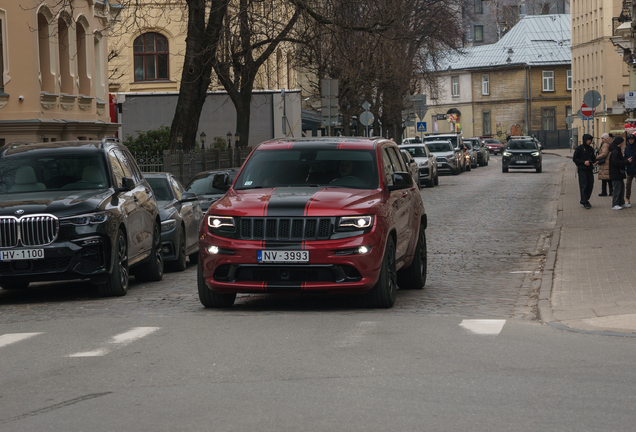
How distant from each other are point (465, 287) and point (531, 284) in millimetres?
930

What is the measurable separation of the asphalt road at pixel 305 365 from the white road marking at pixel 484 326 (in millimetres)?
20

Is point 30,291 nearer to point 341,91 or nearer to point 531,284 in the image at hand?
point 531,284

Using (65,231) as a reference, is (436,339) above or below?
below

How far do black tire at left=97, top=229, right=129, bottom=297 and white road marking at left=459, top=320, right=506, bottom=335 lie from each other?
14.1 feet

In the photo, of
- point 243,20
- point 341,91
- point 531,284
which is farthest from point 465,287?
point 341,91

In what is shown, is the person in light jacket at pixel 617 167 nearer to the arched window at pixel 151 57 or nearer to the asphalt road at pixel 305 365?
the asphalt road at pixel 305 365

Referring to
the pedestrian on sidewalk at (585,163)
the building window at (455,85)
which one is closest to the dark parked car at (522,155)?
the pedestrian on sidewalk at (585,163)

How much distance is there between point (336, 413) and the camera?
6062mm

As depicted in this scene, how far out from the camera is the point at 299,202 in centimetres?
1014

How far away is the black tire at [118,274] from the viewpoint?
12.0m

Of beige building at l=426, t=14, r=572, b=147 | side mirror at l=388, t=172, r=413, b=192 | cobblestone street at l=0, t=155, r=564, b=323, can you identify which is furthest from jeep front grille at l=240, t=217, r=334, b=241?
beige building at l=426, t=14, r=572, b=147

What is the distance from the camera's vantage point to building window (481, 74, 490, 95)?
11150 cm

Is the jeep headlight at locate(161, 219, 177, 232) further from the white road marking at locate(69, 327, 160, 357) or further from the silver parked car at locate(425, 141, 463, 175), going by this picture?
the silver parked car at locate(425, 141, 463, 175)

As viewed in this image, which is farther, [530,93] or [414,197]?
[530,93]
